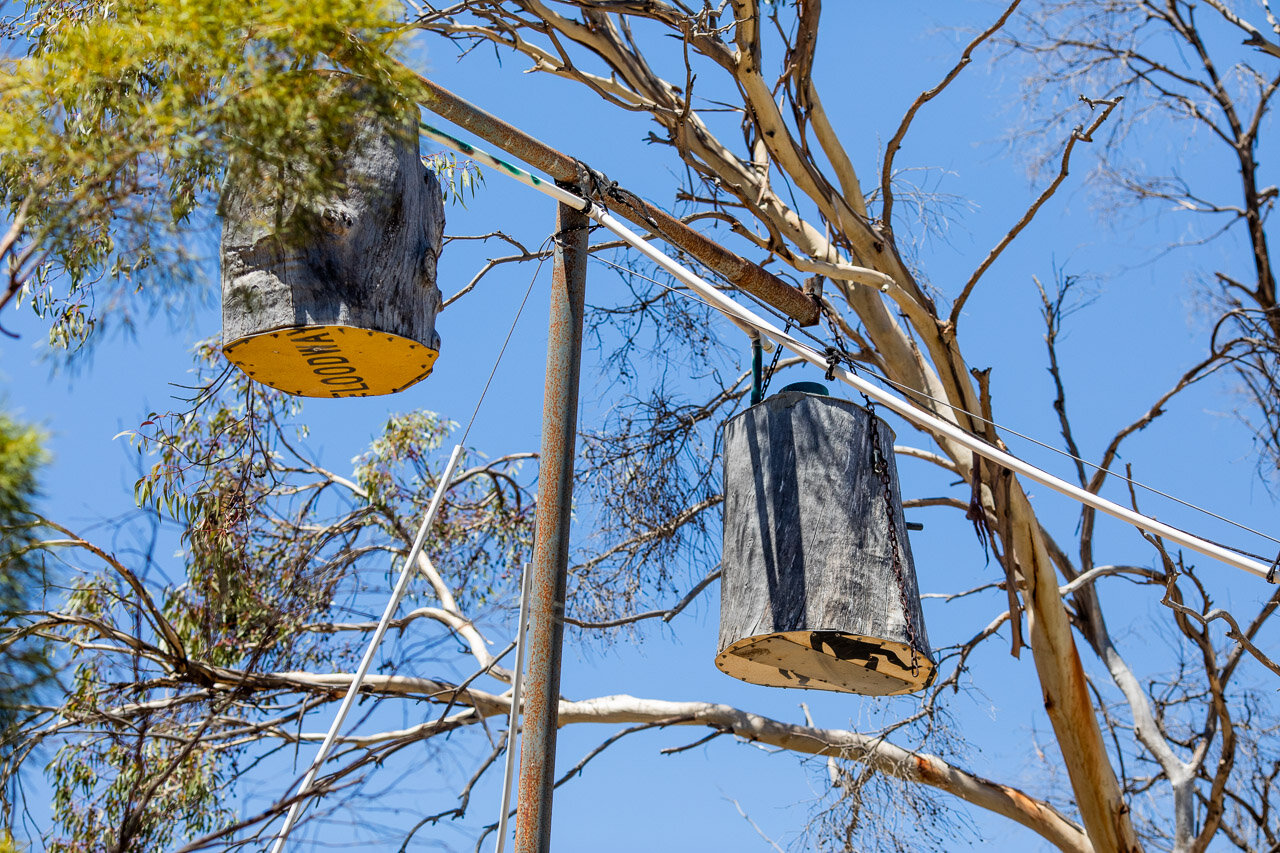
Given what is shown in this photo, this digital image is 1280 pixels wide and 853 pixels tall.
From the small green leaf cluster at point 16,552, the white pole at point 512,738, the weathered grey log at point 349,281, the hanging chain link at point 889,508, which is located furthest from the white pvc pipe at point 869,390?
the small green leaf cluster at point 16,552

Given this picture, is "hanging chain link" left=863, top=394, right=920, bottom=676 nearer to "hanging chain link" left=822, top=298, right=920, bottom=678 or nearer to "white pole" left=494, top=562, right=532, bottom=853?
"hanging chain link" left=822, top=298, right=920, bottom=678

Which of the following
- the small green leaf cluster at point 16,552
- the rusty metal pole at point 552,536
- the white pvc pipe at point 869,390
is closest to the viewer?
the small green leaf cluster at point 16,552

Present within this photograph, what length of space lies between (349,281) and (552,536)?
68 centimetres

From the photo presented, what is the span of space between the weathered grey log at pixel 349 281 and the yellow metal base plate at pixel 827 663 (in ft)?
3.19

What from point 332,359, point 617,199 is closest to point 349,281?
point 332,359

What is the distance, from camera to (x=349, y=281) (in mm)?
2275

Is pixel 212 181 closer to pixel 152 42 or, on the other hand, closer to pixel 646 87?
pixel 152 42

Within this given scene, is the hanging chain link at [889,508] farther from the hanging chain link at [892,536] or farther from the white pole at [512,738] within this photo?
the white pole at [512,738]

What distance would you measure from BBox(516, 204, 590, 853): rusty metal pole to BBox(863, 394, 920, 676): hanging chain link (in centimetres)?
68

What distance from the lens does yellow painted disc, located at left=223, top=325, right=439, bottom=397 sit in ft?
7.59

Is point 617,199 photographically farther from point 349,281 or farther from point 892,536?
point 892,536

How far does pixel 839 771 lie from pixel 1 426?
16.2 ft

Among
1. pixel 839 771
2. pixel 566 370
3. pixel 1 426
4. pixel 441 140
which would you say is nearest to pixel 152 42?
pixel 1 426

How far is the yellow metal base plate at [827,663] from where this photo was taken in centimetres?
271
